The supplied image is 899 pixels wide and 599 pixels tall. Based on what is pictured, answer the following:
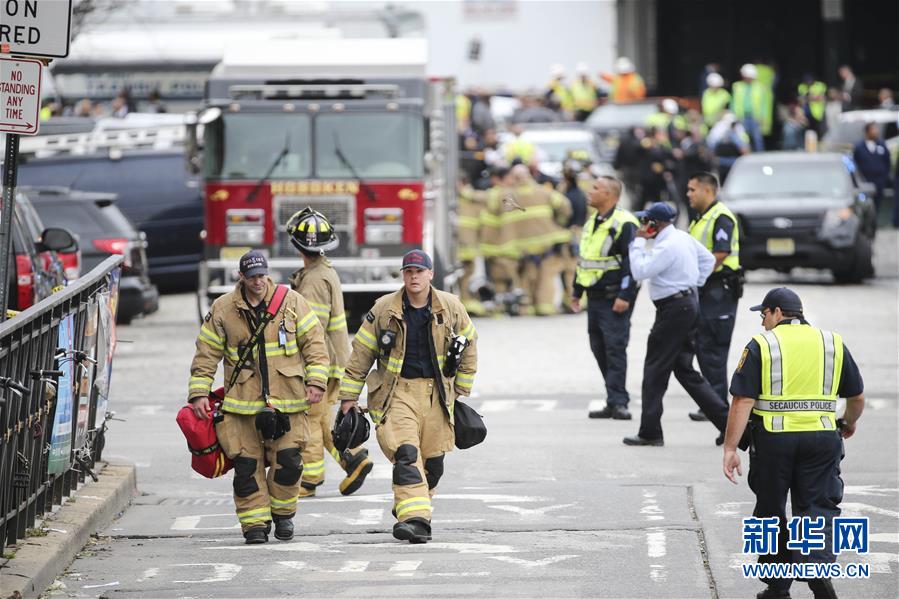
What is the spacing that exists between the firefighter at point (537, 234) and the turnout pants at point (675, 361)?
30.7 feet

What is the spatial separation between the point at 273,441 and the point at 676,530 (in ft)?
7.35

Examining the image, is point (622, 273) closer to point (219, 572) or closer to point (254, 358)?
point (254, 358)

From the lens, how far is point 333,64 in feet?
67.1

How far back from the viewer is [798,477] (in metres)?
8.27

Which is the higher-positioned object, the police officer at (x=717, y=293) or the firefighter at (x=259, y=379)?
the police officer at (x=717, y=293)

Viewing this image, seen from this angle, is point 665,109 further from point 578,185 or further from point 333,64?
point 333,64

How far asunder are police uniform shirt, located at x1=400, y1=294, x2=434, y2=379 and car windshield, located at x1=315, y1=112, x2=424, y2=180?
1026 cm

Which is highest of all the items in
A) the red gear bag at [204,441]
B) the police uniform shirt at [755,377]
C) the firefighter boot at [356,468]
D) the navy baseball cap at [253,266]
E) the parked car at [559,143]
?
the parked car at [559,143]

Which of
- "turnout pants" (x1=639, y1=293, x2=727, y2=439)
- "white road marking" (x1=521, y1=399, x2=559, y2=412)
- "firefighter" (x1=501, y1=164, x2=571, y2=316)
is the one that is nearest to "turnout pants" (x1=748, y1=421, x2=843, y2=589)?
"turnout pants" (x1=639, y1=293, x2=727, y2=439)

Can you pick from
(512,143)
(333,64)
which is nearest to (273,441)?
(333,64)

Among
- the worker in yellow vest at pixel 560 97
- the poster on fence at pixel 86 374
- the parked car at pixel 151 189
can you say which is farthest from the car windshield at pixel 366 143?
the worker in yellow vest at pixel 560 97

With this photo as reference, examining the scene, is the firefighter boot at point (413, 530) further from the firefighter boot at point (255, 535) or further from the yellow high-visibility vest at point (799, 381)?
the yellow high-visibility vest at point (799, 381)

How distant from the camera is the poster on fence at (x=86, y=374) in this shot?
1049cm

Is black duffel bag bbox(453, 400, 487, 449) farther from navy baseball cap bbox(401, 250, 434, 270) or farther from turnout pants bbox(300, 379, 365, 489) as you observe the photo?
turnout pants bbox(300, 379, 365, 489)
